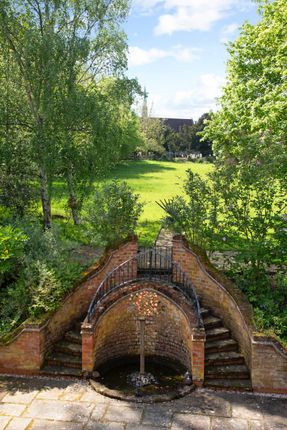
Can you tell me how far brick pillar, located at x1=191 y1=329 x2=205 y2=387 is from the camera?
864cm

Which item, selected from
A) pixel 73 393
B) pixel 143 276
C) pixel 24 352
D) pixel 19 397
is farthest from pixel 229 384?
pixel 24 352

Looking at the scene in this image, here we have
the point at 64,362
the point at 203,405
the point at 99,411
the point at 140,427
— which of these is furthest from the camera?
the point at 64,362

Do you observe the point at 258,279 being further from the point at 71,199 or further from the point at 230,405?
the point at 71,199

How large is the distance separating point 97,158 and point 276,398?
11.2 m

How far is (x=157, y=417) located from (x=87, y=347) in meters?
2.17

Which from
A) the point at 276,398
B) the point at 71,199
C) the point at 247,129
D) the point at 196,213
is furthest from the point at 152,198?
the point at 276,398

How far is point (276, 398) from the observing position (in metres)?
8.42

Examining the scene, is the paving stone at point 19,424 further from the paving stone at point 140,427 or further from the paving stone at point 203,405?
the paving stone at point 203,405

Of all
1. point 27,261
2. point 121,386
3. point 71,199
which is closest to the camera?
point 121,386

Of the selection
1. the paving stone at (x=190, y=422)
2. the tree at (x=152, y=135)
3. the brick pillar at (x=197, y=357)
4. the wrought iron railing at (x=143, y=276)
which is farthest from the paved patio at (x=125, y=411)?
the tree at (x=152, y=135)

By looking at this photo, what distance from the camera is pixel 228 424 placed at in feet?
24.5

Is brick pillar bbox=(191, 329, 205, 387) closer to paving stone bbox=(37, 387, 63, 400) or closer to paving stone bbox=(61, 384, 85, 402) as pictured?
paving stone bbox=(61, 384, 85, 402)

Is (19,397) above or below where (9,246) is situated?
below

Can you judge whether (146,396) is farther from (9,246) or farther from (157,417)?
(9,246)
